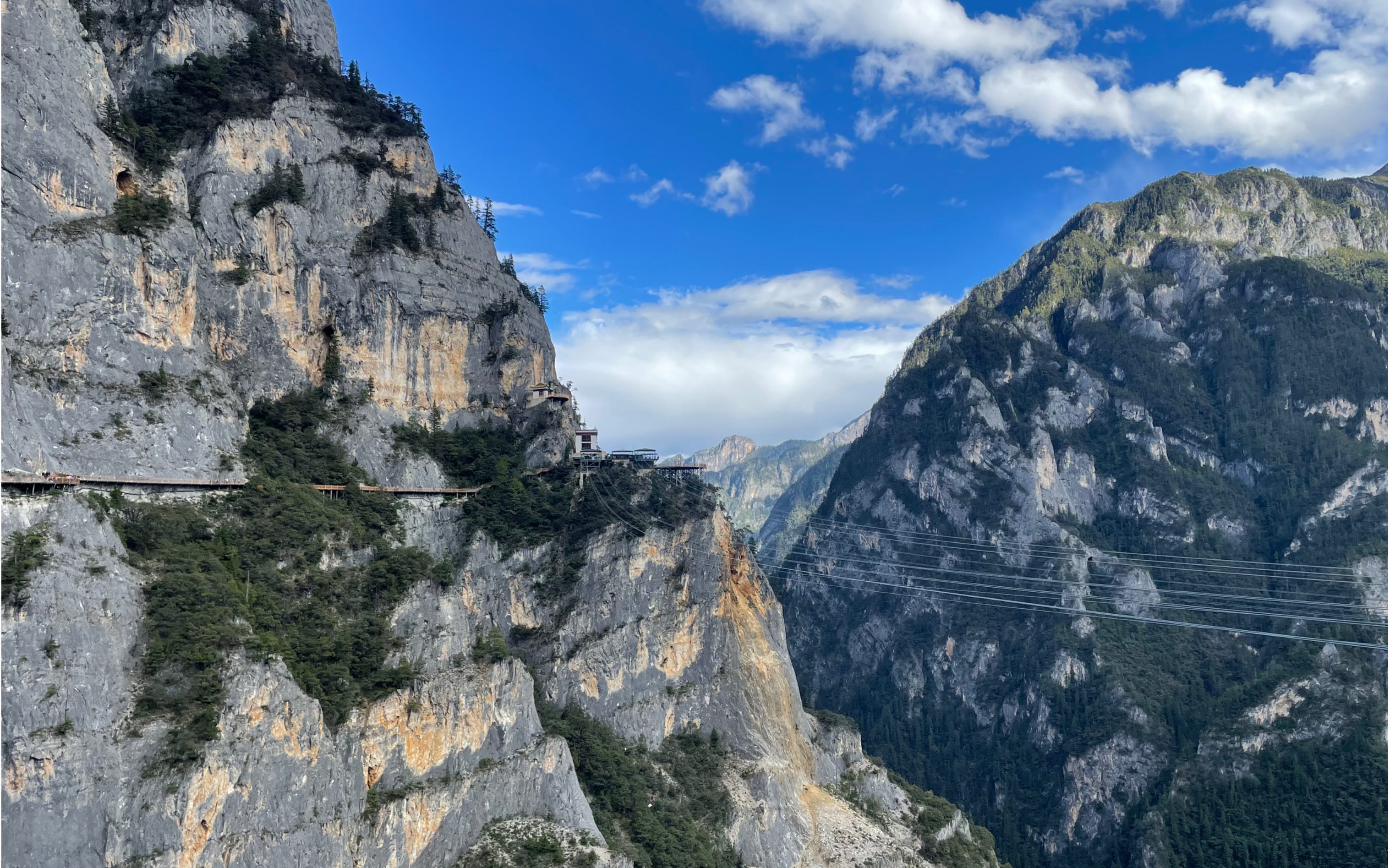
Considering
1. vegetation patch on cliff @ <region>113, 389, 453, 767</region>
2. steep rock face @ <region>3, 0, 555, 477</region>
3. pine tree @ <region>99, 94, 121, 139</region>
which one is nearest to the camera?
vegetation patch on cliff @ <region>113, 389, 453, 767</region>

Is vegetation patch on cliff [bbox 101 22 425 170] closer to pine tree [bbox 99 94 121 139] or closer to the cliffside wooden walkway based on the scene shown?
pine tree [bbox 99 94 121 139]

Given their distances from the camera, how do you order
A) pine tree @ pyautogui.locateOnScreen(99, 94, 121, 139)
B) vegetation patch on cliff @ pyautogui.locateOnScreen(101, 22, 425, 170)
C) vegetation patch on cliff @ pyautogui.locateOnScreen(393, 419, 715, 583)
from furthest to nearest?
vegetation patch on cliff @ pyautogui.locateOnScreen(393, 419, 715, 583)
vegetation patch on cliff @ pyautogui.locateOnScreen(101, 22, 425, 170)
pine tree @ pyautogui.locateOnScreen(99, 94, 121, 139)

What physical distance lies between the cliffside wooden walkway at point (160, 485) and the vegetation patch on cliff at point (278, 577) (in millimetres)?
902

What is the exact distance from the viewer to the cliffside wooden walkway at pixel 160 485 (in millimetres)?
43688

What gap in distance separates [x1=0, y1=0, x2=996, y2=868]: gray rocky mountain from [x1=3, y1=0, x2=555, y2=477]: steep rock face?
0.23 metres

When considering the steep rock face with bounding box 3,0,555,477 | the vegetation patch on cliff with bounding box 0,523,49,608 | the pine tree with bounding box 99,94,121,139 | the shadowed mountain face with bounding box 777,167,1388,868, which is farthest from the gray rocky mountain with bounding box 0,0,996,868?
the shadowed mountain face with bounding box 777,167,1388,868

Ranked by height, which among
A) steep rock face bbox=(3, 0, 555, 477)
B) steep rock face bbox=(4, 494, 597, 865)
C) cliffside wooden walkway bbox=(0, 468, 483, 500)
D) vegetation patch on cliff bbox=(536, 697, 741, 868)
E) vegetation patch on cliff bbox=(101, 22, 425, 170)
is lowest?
vegetation patch on cliff bbox=(536, 697, 741, 868)

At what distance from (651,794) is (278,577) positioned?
3033 centimetres

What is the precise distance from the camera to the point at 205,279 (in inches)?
2509

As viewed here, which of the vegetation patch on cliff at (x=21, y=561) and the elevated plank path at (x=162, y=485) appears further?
the elevated plank path at (x=162, y=485)

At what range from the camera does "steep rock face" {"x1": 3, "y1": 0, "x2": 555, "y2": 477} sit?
5019 cm

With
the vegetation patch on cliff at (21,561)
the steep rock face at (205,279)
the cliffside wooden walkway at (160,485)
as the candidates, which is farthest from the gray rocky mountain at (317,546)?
the cliffside wooden walkway at (160,485)

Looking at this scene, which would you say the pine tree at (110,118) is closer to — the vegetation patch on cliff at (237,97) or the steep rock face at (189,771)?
the vegetation patch on cliff at (237,97)

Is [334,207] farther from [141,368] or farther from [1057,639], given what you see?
[1057,639]
